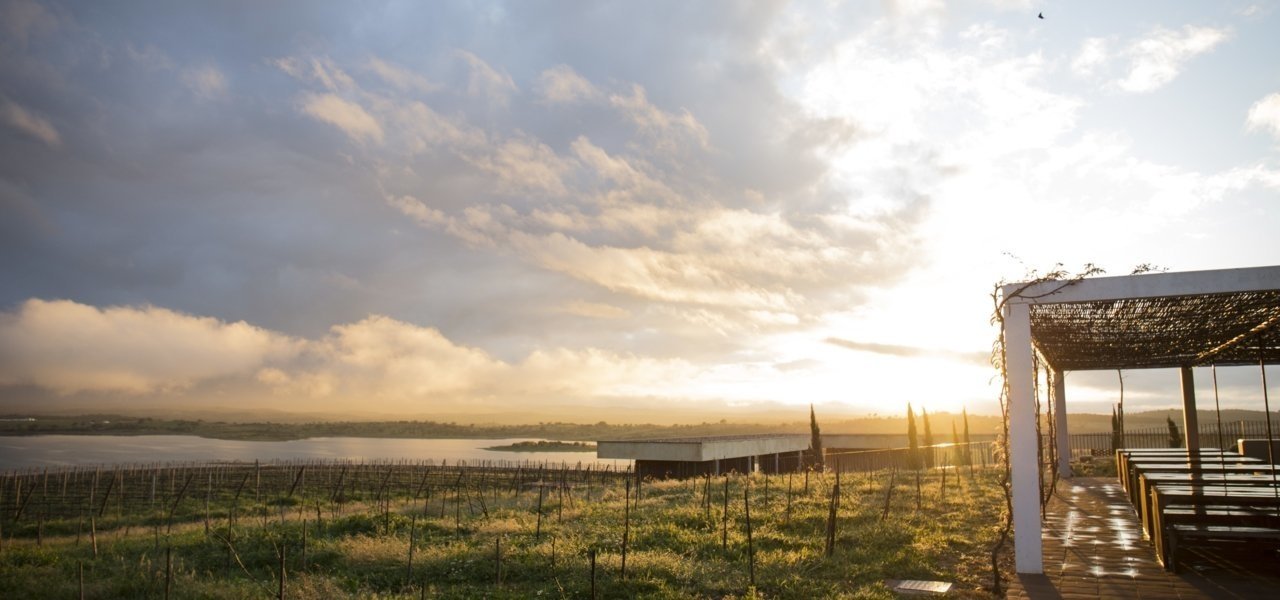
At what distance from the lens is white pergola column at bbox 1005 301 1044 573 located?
800 cm

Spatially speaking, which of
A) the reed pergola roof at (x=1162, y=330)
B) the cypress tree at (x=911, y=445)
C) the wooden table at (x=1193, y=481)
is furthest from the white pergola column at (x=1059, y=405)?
the cypress tree at (x=911, y=445)

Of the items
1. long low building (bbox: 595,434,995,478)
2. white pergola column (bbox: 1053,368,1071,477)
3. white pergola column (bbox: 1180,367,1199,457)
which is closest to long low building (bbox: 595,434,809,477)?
long low building (bbox: 595,434,995,478)

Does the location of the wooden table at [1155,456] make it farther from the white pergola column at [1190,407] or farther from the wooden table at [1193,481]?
the white pergola column at [1190,407]

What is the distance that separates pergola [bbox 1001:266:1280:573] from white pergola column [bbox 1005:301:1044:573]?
11mm

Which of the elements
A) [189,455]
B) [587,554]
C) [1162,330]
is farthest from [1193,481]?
[189,455]

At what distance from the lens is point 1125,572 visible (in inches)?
308

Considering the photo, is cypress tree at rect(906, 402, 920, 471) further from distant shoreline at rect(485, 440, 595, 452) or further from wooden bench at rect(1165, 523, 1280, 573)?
distant shoreline at rect(485, 440, 595, 452)

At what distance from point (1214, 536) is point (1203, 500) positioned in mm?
356

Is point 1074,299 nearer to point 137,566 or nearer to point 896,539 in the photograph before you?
point 896,539

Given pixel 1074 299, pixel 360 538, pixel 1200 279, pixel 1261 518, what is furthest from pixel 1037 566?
pixel 360 538

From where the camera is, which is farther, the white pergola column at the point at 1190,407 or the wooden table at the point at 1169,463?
the white pergola column at the point at 1190,407

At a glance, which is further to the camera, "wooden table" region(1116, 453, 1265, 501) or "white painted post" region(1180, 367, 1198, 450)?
"white painted post" region(1180, 367, 1198, 450)

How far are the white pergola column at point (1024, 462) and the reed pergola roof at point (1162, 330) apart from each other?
0.85 metres

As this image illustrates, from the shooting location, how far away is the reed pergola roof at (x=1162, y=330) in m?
8.77
